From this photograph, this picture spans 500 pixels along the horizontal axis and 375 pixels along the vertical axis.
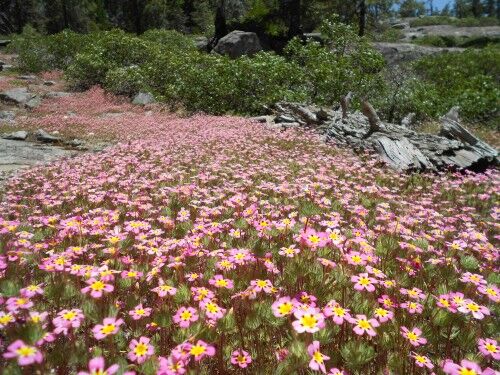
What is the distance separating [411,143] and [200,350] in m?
10.9

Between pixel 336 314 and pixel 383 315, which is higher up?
pixel 336 314

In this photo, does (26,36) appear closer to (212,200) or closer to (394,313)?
(212,200)

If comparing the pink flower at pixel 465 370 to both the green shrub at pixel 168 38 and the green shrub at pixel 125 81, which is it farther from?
the green shrub at pixel 168 38

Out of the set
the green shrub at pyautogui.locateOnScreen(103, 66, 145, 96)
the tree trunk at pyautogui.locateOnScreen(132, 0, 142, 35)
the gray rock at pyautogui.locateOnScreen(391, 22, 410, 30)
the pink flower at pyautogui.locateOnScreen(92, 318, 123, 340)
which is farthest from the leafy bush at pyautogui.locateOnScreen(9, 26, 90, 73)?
the gray rock at pyautogui.locateOnScreen(391, 22, 410, 30)

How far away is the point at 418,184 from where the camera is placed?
351 inches

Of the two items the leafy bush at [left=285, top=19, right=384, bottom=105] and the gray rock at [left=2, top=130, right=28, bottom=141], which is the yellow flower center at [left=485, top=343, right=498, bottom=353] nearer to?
the gray rock at [left=2, top=130, right=28, bottom=141]

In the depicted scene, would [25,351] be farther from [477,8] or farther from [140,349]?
[477,8]

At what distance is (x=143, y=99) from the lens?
2316 cm

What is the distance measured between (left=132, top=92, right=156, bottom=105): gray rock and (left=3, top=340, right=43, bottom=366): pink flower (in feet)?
73.3

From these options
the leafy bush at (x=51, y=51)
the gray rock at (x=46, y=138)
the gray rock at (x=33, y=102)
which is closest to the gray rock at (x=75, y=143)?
the gray rock at (x=46, y=138)

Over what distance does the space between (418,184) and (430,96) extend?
1204cm

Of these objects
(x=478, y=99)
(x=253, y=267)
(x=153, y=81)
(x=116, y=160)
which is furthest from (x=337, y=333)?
(x=153, y=81)

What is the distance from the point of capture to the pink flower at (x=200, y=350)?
2.11 m

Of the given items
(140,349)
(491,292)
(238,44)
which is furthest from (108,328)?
(238,44)
